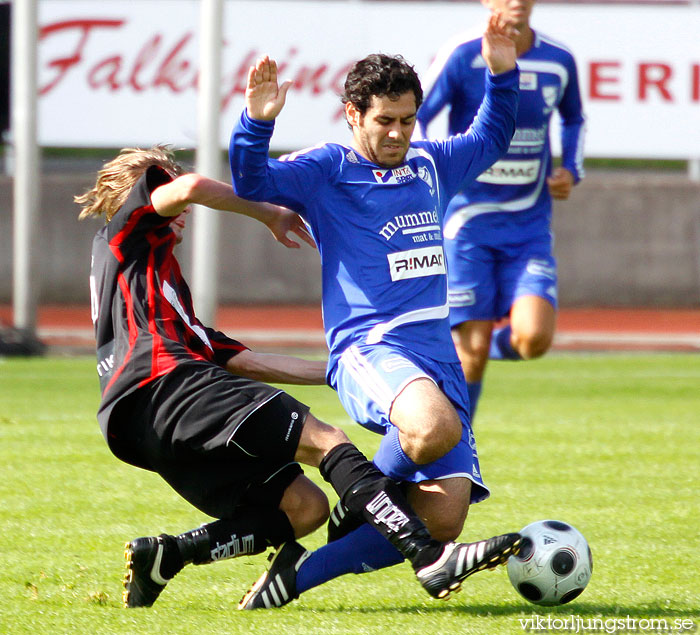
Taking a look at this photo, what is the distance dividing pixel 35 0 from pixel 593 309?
817 cm

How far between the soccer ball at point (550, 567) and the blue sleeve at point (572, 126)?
3.42 metres

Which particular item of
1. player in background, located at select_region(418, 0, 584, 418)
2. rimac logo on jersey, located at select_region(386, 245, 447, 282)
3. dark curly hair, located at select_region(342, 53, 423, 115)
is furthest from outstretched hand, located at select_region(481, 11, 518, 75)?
player in background, located at select_region(418, 0, 584, 418)

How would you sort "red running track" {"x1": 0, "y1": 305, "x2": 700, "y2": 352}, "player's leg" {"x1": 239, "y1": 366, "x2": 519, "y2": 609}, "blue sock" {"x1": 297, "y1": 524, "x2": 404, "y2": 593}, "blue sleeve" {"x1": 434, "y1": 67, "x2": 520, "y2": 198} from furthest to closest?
1. "red running track" {"x1": 0, "y1": 305, "x2": 700, "y2": 352}
2. "blue sleeve" {"x1": 434, "y1": 67, "x2": 520, "y2": 198}
3. "blue sock" {"x1": 297, "y1": 524, "x2": 404, "y2": 593}
4. "player's leg" {"x1": 239, "y1": 366, "x2": 519, "y2": 609}

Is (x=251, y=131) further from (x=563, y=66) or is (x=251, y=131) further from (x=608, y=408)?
(x=608, y=408)

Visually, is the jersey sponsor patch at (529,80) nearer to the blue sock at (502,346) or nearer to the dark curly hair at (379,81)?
the blue sock at (502,346)

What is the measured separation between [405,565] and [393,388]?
103cm

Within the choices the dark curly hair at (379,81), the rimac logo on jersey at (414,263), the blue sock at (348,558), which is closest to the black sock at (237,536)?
the blue sock at (348,558)

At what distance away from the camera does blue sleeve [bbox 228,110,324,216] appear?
3.86 meters

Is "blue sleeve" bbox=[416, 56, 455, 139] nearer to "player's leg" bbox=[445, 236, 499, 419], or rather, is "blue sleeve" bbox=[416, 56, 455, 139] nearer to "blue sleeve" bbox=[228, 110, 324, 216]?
"player's leg" bbox=[445, 236, 499, 419]

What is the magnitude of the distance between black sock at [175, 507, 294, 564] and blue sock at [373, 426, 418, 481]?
363 mm

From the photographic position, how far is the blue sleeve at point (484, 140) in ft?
14.6

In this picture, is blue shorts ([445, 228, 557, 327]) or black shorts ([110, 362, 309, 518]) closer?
black shorts ([110, 362, 309, 518])

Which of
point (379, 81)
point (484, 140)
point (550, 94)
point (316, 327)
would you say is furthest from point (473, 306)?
point (316, 327)

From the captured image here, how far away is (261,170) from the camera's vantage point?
152 inches
